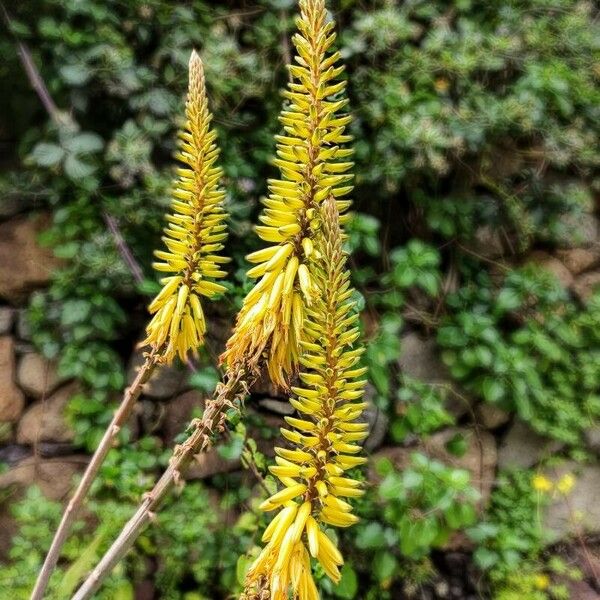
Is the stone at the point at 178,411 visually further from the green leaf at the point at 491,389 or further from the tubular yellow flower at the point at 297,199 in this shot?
the tubular yellow flower at the point at 297,199

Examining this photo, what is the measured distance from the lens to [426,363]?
9.21 ft

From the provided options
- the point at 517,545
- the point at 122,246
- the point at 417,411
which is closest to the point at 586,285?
the point at 417,411

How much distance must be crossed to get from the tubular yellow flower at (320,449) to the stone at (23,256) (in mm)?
1834

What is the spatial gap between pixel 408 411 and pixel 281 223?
185 cm

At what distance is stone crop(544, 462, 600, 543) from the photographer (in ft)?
9.48

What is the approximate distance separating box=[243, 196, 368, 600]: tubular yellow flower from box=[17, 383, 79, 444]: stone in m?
1.74

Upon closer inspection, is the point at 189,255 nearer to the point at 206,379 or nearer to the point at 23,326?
the point at 206,379

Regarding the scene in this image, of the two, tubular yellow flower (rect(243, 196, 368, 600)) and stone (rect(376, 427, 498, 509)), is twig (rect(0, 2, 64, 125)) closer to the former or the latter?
tubular yellow flower (rect(243, 196, 368, 600))

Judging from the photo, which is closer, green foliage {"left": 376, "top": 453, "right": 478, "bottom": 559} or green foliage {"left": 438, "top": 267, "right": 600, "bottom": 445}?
green foliage {"left": 376, "top": 453, "right": 478, "bottom": 559}

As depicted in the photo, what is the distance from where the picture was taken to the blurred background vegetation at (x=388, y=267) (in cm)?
213

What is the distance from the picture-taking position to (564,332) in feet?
9.00

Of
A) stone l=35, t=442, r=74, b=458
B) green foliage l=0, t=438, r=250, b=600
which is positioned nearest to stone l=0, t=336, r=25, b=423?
stone l=35, t=442, r=74, b=458

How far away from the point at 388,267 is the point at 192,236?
6.02 feet

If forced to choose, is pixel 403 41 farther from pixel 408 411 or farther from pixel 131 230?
pixel 408 411
